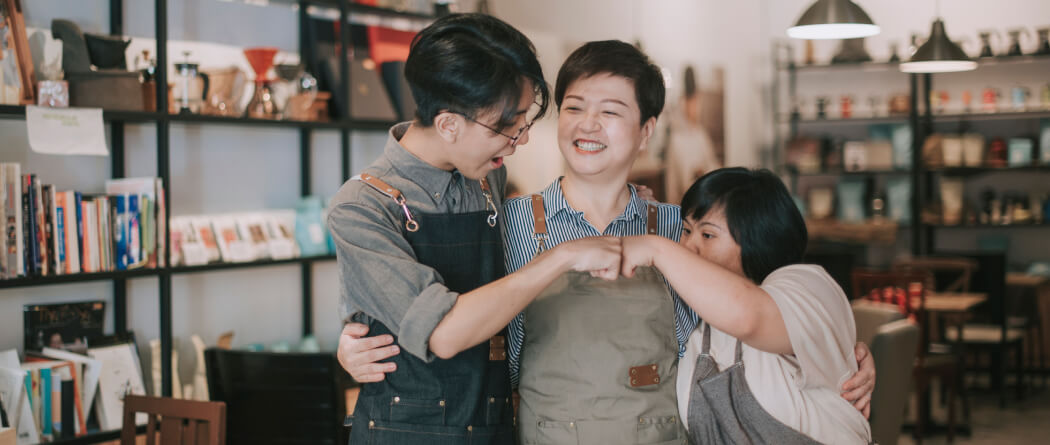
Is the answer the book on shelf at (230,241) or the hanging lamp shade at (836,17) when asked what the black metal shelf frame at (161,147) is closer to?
the book on shelf at (230,241)

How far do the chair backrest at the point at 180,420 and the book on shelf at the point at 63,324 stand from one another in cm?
56

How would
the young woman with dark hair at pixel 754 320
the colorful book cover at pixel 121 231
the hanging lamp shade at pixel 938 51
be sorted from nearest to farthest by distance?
1. the young woman with dark hair at pixel 754 320
2. the colorful book cover at pixel 121 231
3. the hanging lamp shade at pixel 938 51

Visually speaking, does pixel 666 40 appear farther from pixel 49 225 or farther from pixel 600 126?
pixel 600 126

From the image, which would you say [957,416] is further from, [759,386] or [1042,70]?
[759,386]

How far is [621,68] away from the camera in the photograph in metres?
1.99

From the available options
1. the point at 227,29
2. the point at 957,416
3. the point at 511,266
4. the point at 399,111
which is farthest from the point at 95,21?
the point at 957,416

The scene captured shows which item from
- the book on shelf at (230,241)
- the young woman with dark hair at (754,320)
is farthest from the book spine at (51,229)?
the young woman with dark hair at (754,320)

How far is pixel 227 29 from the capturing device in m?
4.07

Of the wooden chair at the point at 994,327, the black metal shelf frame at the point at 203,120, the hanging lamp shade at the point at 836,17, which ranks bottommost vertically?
the wooden chair at the point at 994,327

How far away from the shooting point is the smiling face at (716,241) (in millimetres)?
2016

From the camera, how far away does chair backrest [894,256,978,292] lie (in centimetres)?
637

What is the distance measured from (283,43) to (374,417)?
2994mm

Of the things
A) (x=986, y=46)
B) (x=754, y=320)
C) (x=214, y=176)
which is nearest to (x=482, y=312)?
(x=754, y=320)

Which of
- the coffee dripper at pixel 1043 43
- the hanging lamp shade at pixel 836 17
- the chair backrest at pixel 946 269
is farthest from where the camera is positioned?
the coffee dripper at pixel 1043 43
